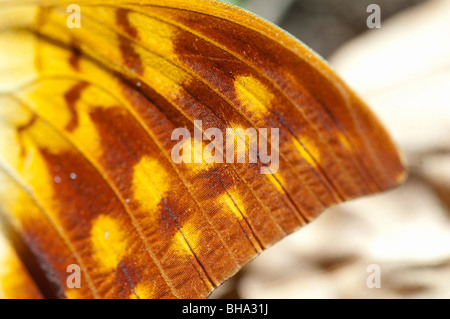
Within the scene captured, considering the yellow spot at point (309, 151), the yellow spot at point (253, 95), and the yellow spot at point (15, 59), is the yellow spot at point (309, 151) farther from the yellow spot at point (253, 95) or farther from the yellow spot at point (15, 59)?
the yellow spot at point (15, 59)

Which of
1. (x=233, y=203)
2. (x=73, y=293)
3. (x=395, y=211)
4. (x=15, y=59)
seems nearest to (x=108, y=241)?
(x=73, y=293)

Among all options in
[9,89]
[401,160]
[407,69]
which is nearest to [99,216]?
[9,89]

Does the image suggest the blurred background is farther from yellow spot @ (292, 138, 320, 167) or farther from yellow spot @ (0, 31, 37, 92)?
yellow spot @ (0, 31, 37, 92)

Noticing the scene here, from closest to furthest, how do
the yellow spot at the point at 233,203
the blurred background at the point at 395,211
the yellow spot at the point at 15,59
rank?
the yellow spot at the point at 15,59, the yellow spot at the point at 233,203, the blurred background at the point at 395,211

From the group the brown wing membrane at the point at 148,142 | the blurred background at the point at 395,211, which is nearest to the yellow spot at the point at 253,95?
the brown wing membrane at the point at 148,142

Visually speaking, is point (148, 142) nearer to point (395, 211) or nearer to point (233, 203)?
point (233, 203)

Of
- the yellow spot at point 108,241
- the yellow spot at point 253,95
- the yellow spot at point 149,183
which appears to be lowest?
the yellow spot at point 108,241
